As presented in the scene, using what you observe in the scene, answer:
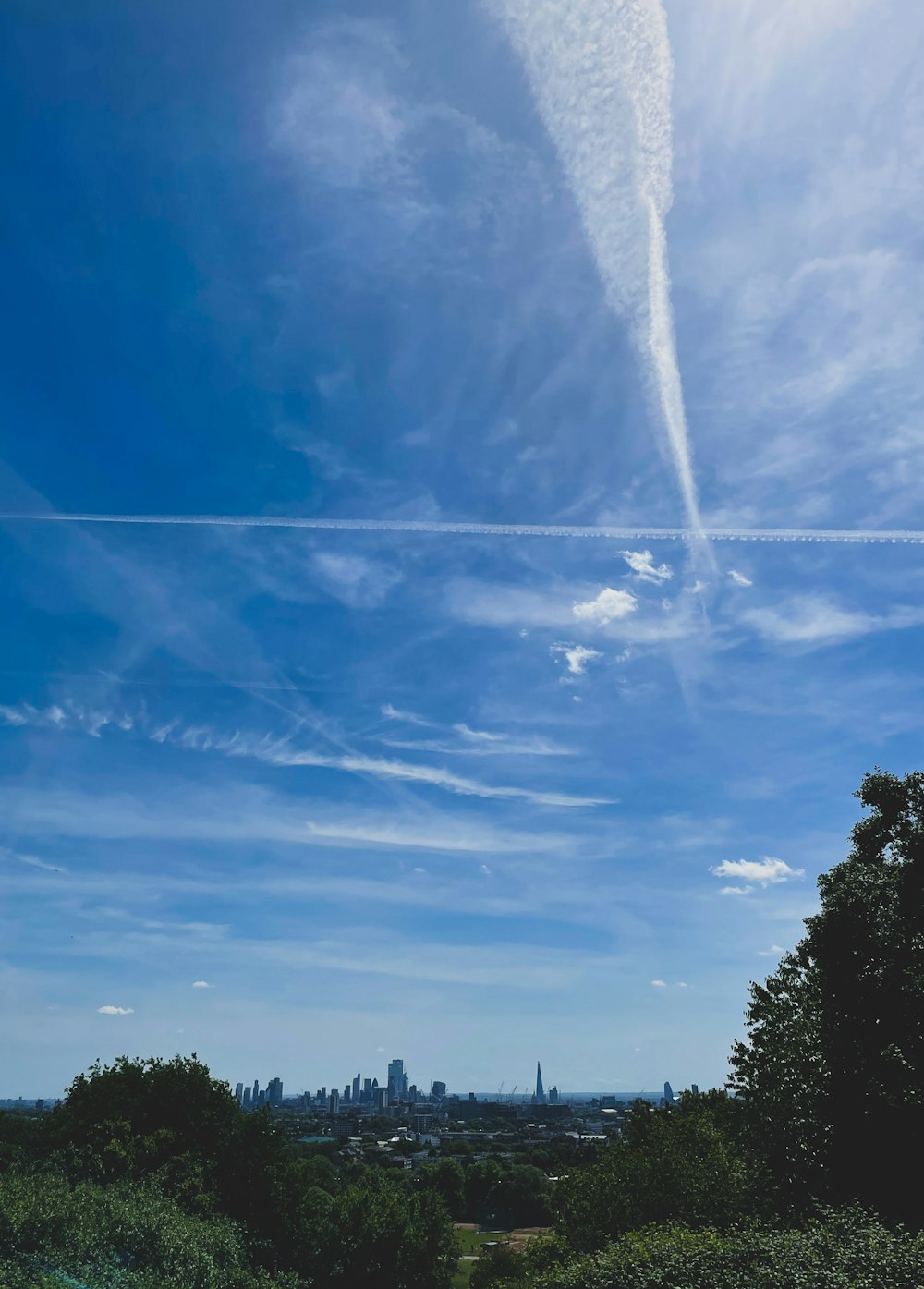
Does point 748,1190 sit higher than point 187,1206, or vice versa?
point 748,1190

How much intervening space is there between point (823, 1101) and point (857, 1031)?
1.91 meters

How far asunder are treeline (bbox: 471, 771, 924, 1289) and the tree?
3 cm

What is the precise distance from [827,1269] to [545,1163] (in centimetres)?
10995

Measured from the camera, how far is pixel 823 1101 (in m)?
19.5

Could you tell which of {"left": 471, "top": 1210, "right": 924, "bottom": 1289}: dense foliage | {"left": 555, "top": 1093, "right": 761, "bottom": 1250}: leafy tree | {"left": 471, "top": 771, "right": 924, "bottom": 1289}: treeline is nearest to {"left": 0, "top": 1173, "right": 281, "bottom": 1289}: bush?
{"left": 471, "top": 771, "right": 924, "bottom": 1289}: treeline

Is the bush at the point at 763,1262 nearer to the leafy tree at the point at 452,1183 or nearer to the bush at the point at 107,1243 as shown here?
the bush at the point at 107,1243

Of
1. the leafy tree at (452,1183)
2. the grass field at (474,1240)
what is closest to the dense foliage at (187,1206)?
the grass field at (474,1240)

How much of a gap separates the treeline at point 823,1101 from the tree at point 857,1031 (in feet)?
0.11

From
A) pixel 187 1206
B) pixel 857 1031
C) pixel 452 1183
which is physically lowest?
pixel 452 1183

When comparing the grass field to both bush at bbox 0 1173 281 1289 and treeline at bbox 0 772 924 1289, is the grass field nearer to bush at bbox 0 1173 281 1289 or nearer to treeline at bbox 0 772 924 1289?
treeline at bbox 0 772 924 1289

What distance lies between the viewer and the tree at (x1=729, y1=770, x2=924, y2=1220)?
59.1ft

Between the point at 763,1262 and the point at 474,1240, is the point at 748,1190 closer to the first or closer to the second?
the point at 763,1262

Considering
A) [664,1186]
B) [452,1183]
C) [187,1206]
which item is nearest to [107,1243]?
[187,1206]

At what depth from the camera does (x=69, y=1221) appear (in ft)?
61.8
